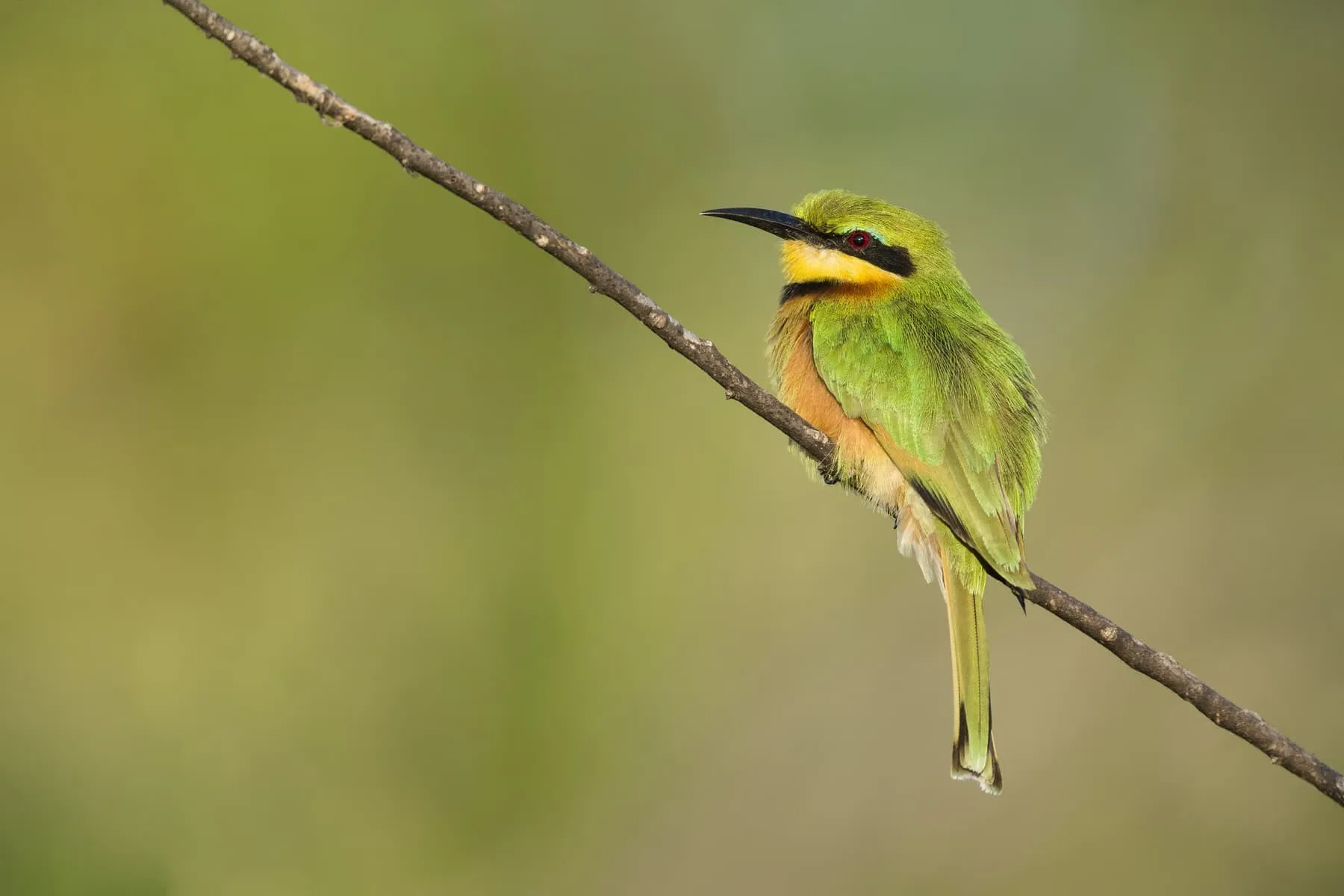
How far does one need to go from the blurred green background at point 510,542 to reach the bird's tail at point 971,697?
114 inches

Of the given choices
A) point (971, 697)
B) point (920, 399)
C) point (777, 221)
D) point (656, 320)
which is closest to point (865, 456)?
point (920, 399)

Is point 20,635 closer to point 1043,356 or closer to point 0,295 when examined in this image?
point 0,295

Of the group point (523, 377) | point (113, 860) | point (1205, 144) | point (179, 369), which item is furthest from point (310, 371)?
point (1205, 144)

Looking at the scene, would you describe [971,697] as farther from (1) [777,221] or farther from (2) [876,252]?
(1) [777,221]

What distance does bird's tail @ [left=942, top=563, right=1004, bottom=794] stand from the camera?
3.14m

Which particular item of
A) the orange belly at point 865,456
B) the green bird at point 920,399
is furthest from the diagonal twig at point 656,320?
the orange belly at point 865,456

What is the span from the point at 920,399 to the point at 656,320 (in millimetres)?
1258

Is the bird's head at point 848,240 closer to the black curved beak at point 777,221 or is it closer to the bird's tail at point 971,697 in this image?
the black curved beak at point 777,221

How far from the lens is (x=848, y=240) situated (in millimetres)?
3721

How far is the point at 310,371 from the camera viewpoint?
6.38 m

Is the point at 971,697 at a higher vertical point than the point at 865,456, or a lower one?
lower

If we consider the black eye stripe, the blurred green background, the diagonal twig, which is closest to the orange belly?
the black eye stripe

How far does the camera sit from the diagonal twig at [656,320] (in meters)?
1.88

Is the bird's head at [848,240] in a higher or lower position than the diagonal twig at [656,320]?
higher
